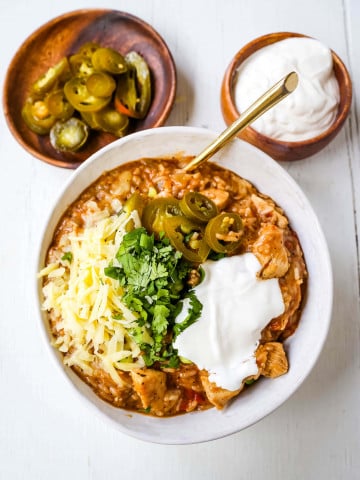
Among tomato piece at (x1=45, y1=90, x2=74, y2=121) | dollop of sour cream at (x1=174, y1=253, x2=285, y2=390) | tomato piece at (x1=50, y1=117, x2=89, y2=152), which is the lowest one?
dollop of sour cream at (x1=174, y1=253, x2=285, y2=390)

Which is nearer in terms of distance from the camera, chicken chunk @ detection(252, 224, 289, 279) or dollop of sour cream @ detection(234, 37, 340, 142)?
chicken chunk @ detection(252, 224, 289, 279)

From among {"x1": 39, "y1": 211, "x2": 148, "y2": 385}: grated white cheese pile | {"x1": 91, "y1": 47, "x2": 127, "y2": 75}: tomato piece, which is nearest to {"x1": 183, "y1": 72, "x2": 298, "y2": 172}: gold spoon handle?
{"x1": 39, "y1": 211, "x2": 148, "y2": 385}: grated white cheese pile

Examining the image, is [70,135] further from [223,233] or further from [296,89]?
[296,89]

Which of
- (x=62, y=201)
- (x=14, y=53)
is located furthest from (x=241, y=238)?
(x=14, y=53)

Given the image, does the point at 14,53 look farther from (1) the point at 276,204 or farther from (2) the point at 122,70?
(1) the point at 276,204

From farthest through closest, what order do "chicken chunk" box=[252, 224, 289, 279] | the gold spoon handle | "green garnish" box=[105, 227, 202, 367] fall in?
"chicken chunk" box=[252, 224, 289, 279] < "green garnish" box=[105, 227, 202, 367] < the gold spoon handle

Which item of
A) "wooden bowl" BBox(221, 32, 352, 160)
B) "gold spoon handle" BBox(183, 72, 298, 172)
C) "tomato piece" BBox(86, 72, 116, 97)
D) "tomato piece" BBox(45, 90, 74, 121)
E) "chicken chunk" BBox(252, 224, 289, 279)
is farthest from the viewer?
"tomato piece" BBox(45, 90, 74, 121)

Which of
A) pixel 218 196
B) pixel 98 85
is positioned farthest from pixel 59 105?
pixel 218 196

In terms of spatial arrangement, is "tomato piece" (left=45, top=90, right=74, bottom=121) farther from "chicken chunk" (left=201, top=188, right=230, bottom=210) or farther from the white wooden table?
"chicken chunk" (left=201, top=188, right=230, bottom=210)

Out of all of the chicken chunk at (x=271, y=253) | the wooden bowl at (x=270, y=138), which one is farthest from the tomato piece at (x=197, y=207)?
the wooden bowl at (x=270, y=138)
